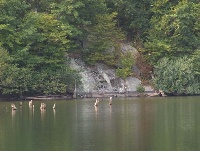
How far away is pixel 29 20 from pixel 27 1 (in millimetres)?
6807

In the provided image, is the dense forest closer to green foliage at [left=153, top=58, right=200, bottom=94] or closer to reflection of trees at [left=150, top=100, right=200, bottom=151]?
green foliage at [left=153, top=58, right=200, bottom=94]

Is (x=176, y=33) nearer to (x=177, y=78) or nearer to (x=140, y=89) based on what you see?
(x=177, y=78)

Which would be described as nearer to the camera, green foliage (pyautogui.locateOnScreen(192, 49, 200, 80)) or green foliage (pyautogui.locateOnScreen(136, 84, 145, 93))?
green foliage (pyautogui.locateOnScreen(136, 84, 145, 93))

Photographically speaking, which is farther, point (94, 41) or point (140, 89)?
point (94, 41)

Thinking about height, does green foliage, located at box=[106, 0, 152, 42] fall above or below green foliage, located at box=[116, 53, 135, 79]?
above

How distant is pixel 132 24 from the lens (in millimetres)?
76625

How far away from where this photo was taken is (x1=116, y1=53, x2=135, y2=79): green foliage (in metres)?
72.1

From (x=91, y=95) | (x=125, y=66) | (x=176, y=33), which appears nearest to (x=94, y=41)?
(x=125, y=66)

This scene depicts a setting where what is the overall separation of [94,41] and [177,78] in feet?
38.5

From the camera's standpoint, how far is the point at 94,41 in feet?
240

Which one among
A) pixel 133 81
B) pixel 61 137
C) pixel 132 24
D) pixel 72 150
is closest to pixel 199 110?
pixel 61 137

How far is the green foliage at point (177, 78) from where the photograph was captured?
69.0m

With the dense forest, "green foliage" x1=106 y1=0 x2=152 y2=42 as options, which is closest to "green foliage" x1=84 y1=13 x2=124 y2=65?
the dense forest

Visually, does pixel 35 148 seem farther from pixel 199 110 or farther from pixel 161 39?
pixel 161 39
